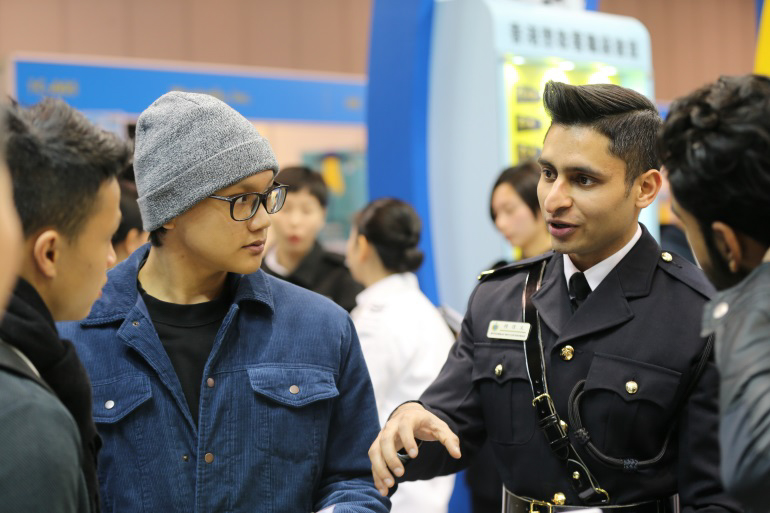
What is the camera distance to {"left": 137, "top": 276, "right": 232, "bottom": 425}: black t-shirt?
1.92m

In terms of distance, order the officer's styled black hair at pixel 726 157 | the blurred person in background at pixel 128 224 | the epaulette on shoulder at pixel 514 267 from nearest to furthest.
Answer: the officer's styled black hair at pixel 726 157 < the epaulette on shoulder at pixel 514 267 < the blurred person in background at pixel 128 224

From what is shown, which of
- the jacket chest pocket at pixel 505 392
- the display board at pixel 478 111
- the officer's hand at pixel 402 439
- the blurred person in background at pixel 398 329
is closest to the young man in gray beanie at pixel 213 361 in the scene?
the officer's hand at pixel 402 439

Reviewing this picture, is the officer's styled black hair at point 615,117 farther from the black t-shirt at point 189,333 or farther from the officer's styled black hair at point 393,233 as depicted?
the officer's styled black hair at point 393,233

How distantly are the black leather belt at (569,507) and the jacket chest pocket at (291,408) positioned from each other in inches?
17.1

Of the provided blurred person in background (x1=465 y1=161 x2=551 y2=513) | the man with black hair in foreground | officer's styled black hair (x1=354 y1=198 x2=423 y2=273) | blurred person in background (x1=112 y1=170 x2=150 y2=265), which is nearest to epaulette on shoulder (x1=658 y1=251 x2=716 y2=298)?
the man with black hair in foreground

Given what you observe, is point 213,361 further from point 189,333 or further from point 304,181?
Result: point 304,181

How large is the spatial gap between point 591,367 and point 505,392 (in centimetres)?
21

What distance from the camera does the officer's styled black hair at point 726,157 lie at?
129cm

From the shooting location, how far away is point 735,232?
1345 millimetres

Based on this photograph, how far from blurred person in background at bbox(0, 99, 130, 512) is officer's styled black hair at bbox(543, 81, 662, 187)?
2.97 ft

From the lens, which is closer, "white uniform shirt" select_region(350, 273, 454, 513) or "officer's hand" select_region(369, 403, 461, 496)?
"officer's hand" select_region(369, 403, 461, 496)

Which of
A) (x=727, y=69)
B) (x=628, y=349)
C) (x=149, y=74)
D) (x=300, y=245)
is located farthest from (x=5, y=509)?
(x=727, y=69)

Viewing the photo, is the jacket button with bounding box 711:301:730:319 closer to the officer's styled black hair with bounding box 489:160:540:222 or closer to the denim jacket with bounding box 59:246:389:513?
the denim jacket with bounding box 59:246:389:513

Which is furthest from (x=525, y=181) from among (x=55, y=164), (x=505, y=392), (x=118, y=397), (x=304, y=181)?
(x=55, y=164)
